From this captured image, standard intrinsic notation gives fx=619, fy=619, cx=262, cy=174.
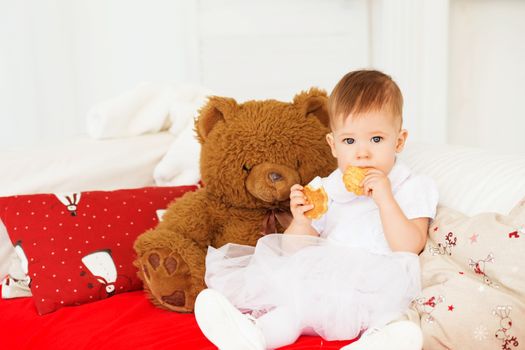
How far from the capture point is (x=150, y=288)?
132 cm

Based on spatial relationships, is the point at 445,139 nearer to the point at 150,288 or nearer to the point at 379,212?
the point at 379,212

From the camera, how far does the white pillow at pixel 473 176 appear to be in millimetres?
1210

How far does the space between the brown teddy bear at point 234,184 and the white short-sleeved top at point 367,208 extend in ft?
0.26

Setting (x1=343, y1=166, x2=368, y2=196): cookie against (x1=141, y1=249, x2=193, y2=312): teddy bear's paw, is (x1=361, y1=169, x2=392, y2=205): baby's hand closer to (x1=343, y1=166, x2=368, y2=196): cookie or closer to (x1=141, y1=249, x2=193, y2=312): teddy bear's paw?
(x1=343, y1=166, x2=368, y2=196): cookie

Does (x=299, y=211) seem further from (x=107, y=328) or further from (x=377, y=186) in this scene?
(x=107, y=328)

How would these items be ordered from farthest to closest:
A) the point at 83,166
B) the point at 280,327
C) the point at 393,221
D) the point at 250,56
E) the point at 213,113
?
the point at 250,56 → the point at 83,166 → the point at 213,113 → the point at 393,221 → the point at 280,327

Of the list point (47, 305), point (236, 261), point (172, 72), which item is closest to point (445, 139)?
point (172, 72)

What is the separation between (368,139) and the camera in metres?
1.22

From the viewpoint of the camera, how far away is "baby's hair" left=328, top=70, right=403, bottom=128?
1205 millimetres

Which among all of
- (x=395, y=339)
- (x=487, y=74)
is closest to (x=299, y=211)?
(x=395, y=339)

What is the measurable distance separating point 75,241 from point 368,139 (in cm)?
73

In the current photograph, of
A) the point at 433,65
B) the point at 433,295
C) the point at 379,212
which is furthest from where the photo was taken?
the point at 433,65

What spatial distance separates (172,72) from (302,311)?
5.96ft

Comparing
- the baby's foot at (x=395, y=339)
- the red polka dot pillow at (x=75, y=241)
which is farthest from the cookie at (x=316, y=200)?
the red polka dot pillow at (x=75, y=241)
